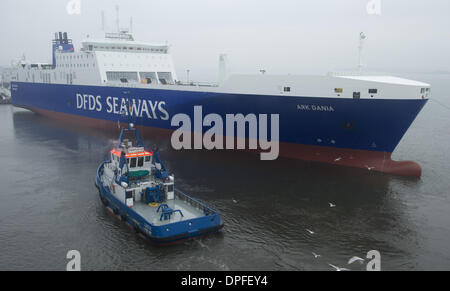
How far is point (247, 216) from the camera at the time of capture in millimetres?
15258

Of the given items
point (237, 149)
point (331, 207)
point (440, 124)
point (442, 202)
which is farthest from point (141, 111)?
point (440, 124)

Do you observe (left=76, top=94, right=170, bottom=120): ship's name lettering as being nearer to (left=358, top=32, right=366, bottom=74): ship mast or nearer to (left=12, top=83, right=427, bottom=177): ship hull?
(left=12, top=83, right=427, bottom=177): ship hull

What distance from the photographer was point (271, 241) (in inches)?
516

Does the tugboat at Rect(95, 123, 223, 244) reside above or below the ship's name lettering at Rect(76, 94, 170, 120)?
below

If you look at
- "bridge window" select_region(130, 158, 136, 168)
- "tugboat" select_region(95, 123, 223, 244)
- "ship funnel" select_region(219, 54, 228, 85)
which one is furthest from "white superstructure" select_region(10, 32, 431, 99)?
"bridge window" select_region(130, 158, 136, 168)

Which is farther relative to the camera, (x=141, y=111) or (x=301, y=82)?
(x=141, y=111)

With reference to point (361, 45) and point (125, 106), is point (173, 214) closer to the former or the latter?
point (361, 45)

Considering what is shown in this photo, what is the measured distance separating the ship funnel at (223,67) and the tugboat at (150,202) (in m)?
10.5

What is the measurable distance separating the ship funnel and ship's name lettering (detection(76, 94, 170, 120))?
5.10 meters

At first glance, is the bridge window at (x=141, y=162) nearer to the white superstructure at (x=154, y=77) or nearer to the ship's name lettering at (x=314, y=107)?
the white superstructure at (x=154, y=77)

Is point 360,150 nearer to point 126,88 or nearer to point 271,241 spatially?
point 271,241

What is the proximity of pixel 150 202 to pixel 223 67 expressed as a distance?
45.9 ft

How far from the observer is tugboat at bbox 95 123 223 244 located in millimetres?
12384

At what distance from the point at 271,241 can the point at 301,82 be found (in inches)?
433
